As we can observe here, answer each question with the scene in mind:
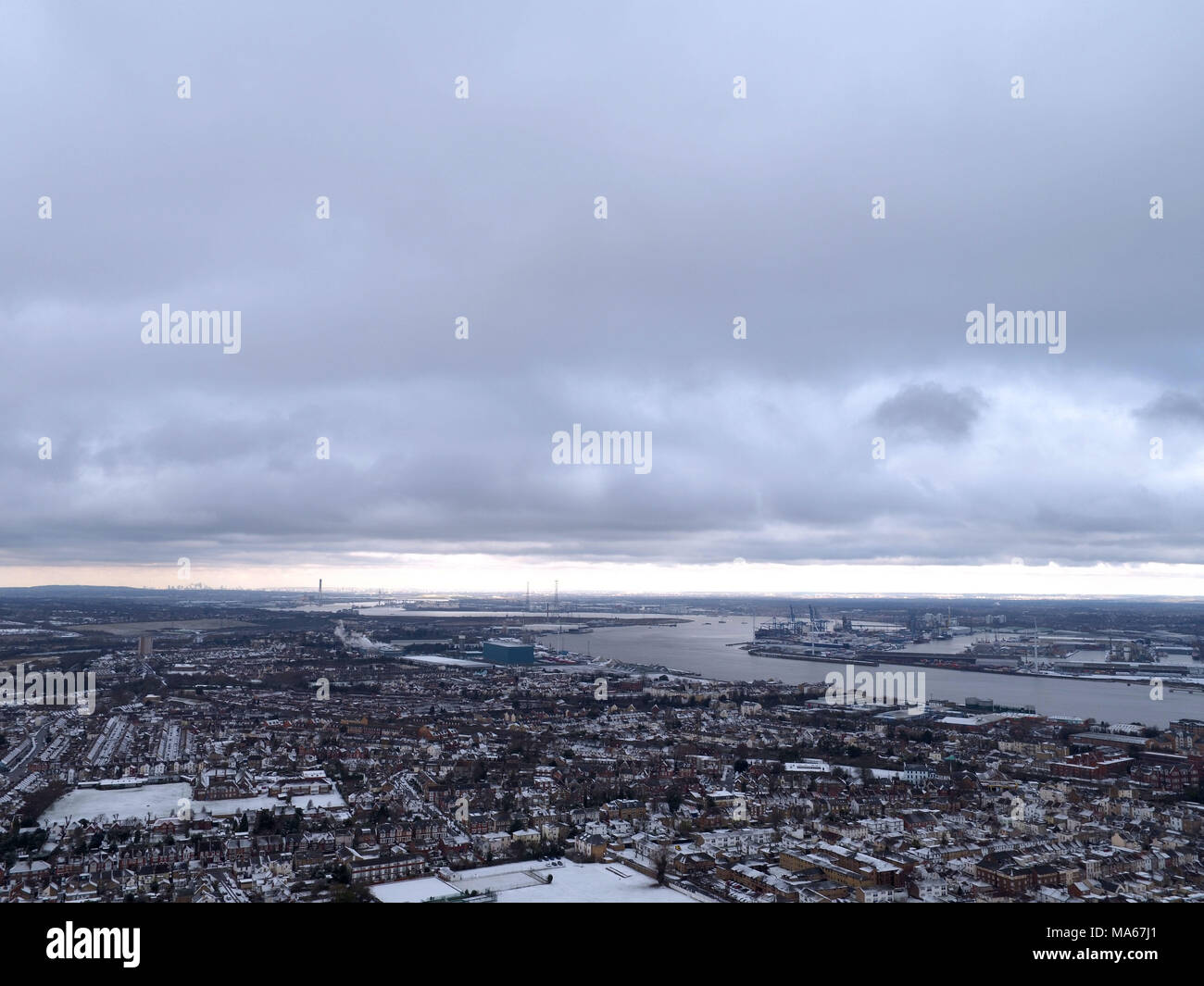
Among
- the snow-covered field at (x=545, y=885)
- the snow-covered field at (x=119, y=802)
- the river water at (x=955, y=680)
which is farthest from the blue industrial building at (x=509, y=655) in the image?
the snow-covered field at (x=545, y=885)

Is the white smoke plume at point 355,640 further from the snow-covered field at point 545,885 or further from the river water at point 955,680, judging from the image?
the snow-covered field at point 545,885

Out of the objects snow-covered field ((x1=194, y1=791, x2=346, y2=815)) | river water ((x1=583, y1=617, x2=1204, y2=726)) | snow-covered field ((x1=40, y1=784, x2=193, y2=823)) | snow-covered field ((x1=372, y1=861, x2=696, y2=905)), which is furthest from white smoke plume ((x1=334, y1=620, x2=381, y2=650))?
snow-covered field ((x1=372, y1=861, x2=696, y2=905))

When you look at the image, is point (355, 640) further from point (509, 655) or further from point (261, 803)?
point (261, 803)

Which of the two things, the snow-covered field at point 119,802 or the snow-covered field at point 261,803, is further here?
the snow-covered field at point 261,803

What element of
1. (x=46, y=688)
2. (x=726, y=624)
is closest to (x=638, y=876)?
(x=46, y=688)

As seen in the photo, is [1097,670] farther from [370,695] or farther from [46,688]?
[46,688]

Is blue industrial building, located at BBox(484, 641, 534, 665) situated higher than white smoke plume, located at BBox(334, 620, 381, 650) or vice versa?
blue industrial building, located at BBox(484, 641, 534, 665)

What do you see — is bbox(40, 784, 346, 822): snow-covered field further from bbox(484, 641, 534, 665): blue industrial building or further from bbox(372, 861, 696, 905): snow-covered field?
bbox(484, 641, 534, 665): blue industrial building
